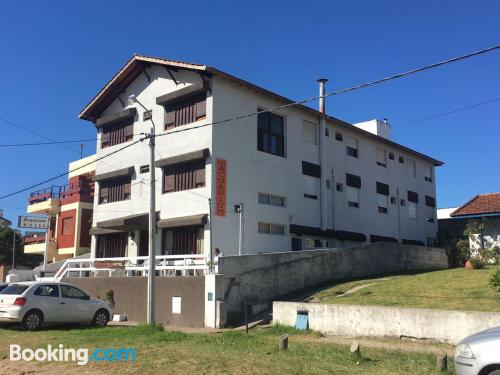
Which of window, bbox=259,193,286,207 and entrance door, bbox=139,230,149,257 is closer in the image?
window, bbox=259,193,286,207

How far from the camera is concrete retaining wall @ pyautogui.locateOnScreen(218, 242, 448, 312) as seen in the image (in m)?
20.1

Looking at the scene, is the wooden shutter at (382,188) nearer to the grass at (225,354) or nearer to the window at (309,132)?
the window at (309,132)

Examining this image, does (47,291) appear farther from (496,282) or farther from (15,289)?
(496,282)

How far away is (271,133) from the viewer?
28.3m

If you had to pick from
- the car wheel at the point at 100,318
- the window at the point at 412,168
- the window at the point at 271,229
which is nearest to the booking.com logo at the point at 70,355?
the car wheel at the point at 100,318

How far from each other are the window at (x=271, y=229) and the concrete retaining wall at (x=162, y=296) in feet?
23.1

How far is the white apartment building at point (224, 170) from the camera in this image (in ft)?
82.6

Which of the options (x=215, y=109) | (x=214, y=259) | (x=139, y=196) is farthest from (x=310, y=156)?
(x=214, y=259)

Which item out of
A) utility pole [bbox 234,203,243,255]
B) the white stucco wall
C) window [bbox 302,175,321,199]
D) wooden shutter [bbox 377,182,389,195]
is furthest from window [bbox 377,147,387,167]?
utility pole [bbox 234,203,243,255]

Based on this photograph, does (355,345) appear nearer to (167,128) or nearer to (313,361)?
(313,361)

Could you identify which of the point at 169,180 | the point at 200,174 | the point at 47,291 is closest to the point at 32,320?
the point at 47,291

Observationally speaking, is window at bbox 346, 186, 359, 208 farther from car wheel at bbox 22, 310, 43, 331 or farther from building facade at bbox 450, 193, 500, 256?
car wheel at bbox 22, 310, 43, 331

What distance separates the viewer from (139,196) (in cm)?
2883

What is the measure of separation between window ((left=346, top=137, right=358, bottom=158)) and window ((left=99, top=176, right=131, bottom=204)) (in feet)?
44.4
